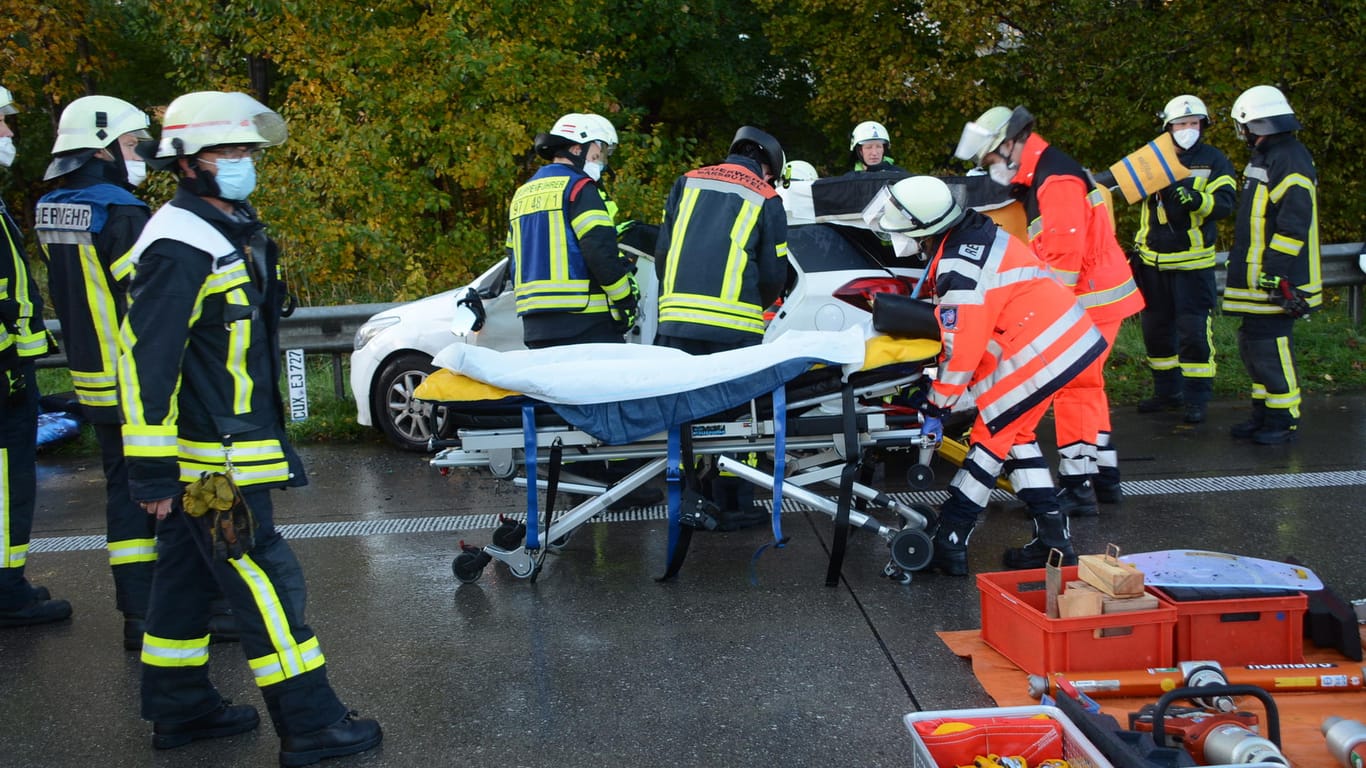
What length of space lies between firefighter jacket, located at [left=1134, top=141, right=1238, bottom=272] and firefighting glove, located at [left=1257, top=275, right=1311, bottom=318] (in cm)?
86

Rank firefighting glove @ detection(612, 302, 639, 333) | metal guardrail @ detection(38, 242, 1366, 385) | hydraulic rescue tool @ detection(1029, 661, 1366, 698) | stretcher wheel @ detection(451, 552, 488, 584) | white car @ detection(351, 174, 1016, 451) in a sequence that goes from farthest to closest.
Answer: metal guardrail @ detection(38, 242, 1366, 385), white car @ detection(351, 174, 1016, 451), firefighting glove @ detection(612, 302, 639, 333), stretcher wheel @ detection(451, 552, 488, 584), hydraulic rescue tool @ detection(1029, 661, 1366, 698)

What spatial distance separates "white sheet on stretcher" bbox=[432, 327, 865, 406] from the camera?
480 centimetres

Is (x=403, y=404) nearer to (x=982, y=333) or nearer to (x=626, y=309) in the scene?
(x=626, y=309)

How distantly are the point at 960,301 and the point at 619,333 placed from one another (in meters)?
2.39

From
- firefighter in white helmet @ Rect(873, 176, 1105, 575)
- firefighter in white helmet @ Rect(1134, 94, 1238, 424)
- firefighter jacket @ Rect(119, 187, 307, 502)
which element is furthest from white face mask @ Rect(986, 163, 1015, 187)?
firefighter jacket @ Rect(119, 187, 307, 502)

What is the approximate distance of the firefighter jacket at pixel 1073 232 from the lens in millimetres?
6176

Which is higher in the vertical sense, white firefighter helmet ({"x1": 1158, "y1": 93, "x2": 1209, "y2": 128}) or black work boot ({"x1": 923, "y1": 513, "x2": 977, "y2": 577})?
white firefighter helmet ({"x1": 1158, "y1": 93, "x2": 1209, "y2": 128})

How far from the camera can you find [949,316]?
4879 mm

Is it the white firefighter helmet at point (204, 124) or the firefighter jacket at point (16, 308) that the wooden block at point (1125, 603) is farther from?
the firefighter jacket at point (16, 308)

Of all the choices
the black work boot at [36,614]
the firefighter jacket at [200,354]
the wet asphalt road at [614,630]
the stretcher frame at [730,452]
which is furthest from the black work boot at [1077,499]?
the black work boot at [36,614]

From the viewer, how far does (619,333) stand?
672 cm

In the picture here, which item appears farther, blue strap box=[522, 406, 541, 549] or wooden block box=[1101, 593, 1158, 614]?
blue strap box=[522, 406, 541, 549]

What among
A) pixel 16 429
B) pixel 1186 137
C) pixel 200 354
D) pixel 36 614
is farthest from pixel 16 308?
pixel 1186 137

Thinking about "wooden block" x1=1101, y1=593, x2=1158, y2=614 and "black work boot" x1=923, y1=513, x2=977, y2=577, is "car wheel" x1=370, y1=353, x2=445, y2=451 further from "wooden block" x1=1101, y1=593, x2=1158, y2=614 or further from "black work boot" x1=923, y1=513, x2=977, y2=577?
"wooden block" x1=1101, y1=593, x2=1158, y2=614
